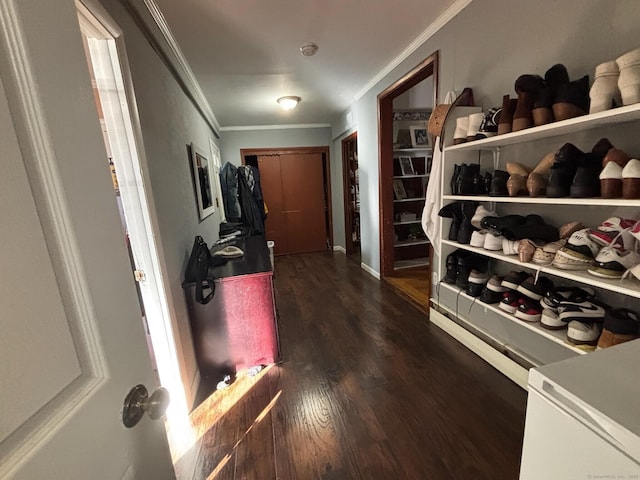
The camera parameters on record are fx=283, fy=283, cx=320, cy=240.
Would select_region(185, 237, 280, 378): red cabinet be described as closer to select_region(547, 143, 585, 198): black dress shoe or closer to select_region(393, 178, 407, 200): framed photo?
select_region(547, 143, 585, 198): black dress shoe

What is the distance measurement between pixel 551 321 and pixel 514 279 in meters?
0.29

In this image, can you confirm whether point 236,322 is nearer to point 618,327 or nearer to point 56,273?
point 56,273

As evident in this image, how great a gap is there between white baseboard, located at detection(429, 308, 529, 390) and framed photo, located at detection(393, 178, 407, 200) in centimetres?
169

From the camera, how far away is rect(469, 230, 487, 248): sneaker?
168 cm

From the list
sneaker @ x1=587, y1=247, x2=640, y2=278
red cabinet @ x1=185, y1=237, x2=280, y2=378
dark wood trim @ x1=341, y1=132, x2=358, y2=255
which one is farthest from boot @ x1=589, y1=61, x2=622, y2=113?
dark wood trim @ x1=341, y1=132, x2=358, y2=255

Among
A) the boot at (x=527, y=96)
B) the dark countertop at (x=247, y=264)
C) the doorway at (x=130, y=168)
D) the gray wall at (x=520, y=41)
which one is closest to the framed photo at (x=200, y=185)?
the dark countertop at (x=247, y=264)

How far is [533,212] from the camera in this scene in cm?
157

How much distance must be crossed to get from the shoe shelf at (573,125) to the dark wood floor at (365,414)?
1360 mm

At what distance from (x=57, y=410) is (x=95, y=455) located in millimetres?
104

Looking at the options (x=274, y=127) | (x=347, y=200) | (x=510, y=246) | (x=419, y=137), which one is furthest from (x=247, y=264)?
(x=274, y=127)

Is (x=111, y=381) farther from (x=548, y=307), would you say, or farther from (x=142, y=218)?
(x=548, y=307)

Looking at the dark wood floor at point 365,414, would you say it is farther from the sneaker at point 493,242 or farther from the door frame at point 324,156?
the door frame at point 324,156

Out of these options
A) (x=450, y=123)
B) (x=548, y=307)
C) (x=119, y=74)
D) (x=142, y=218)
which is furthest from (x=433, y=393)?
(x=119, y=74)

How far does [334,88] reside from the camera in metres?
3.15
